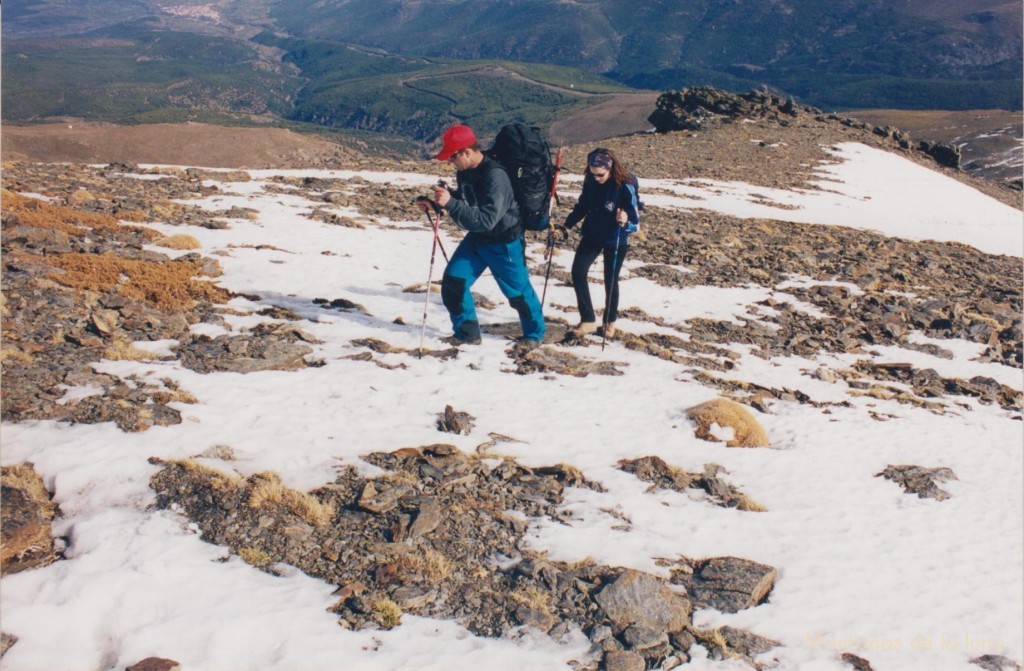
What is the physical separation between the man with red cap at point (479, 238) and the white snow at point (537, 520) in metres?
0.76

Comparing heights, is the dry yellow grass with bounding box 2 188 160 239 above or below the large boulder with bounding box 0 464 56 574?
above

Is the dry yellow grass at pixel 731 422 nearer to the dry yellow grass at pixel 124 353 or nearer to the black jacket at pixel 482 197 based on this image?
the black jacket at pixel 482 197

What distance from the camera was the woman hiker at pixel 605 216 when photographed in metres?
11.3

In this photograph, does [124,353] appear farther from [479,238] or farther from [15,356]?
[479,238]

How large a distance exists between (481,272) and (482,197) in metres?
1.47

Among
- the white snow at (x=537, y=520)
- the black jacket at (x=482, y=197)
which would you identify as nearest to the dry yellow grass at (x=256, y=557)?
the white snow at (x=537, y=520)

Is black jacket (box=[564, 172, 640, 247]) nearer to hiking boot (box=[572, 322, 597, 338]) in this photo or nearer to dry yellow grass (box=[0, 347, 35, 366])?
hiking boot (box=[572, 322, 597, 338])

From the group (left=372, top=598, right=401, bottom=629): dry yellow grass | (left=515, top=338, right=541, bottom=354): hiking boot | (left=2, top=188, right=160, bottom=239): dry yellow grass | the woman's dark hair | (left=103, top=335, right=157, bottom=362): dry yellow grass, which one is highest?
the woman's dark hair

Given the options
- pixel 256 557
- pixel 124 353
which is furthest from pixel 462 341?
pixel 256 557

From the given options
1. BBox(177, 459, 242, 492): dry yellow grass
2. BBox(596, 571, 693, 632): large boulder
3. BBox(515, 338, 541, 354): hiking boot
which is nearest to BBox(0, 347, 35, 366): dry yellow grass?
BBox(177, 459, 242, 492): dry yellow grass

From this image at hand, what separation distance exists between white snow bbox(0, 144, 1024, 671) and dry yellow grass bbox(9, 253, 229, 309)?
0.81 m

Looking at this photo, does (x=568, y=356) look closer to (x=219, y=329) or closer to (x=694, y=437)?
(x=694, y=437)

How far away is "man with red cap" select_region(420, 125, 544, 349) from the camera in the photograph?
9391mm

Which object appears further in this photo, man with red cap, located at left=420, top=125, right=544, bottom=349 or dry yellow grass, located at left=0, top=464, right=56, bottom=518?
man with red cap, located at left=420, top=125, right=544, bottom=349
